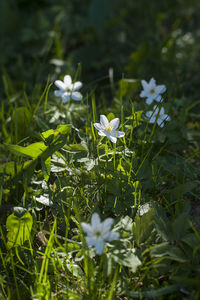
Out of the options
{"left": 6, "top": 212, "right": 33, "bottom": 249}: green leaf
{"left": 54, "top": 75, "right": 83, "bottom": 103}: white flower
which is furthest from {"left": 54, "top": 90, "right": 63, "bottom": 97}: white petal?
{"left": 6, "top": 212, "right": 33, "bottom": 249}: green leaf

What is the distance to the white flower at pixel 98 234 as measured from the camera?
118cm

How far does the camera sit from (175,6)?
3.88m

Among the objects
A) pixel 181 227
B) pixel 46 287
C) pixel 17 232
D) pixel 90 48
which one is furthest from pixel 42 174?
pixel 90 48

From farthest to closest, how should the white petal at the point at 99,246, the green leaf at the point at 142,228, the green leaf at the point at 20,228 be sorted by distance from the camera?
the green leaf at the point at 20,228 < the green leaf at the point at 142,228 < the white petal at the point at 99,246

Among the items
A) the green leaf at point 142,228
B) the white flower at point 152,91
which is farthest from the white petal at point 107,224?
the white flower at point 152,91

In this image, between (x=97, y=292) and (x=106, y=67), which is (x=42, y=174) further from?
(x=106, y=67)

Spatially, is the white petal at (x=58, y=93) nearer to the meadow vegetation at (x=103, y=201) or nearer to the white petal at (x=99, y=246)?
the meadow vegetation at (x=103, y=201)

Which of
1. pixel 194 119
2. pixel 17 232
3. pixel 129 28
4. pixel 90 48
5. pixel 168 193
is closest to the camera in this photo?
pixel 17 232

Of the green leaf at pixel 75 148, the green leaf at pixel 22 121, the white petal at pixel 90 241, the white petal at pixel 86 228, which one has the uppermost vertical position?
the green leaf at pixel 22 121

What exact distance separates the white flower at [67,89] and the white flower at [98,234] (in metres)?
0.86

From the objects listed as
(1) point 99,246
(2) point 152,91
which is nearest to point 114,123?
(2) point 152,91

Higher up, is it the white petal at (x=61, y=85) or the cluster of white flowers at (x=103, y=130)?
the white petal at (x=61, y=85)

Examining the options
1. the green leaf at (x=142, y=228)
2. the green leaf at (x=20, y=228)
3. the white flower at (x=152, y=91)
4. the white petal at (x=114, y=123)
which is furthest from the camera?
the white flower at (x=152, y=91)

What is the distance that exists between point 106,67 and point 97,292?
218cm
